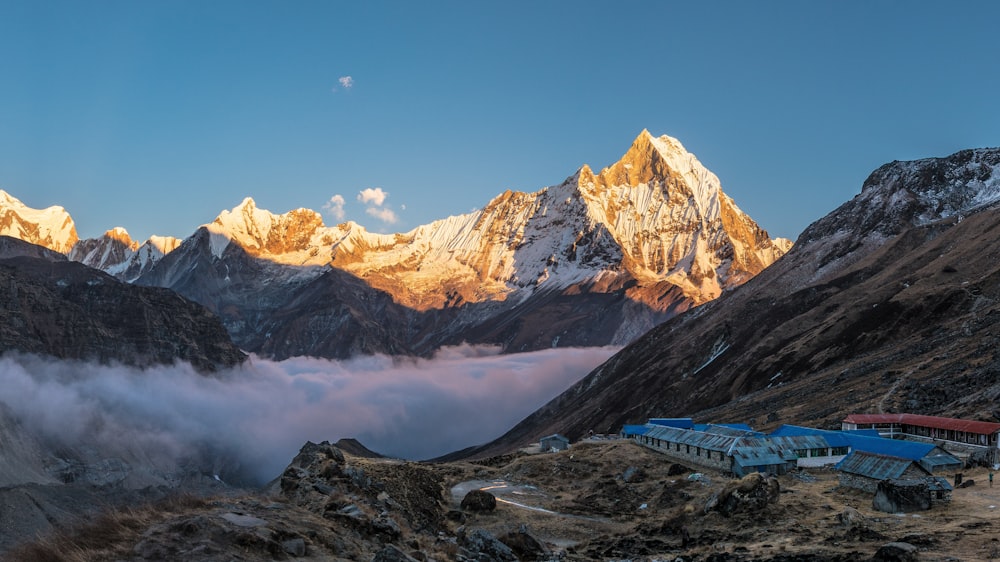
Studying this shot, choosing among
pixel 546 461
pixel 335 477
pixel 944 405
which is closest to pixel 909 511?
pixel 335 477

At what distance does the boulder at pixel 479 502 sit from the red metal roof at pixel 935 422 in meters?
45.4

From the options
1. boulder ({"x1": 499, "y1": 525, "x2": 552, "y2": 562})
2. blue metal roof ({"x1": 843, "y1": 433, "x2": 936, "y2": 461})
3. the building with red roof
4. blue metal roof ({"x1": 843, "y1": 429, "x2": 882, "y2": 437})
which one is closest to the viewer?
boulder ({"x1": 499, "y1": 525, "x2": 552, "y2": 562})

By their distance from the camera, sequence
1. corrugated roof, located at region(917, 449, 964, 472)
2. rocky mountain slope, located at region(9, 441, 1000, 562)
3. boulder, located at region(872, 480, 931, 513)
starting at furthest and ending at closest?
corrugated roof, located at region(917, 449, 964, 472) → boulder, located at region(872, 480, 931, 513) → rocky mountain slope, located at region(9, 441, 1000, 562)

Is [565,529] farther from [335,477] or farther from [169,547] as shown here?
[169,547]

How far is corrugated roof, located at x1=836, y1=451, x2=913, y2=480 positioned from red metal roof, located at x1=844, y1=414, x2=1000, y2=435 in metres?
17.8

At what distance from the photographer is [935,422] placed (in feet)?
263

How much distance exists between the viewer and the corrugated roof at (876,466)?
5706 cm

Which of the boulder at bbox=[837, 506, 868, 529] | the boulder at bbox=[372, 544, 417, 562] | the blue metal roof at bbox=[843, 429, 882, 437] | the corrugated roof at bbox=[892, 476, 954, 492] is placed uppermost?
the blue metal roof at bbox=[843, 429, 882, 437]

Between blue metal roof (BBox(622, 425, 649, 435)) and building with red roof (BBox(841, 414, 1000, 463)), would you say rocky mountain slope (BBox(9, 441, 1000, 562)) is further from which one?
blue metal roof (BBox(622, 425, 649, 435))

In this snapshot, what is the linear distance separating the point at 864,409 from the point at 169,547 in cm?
9259

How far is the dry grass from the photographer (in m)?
23.4

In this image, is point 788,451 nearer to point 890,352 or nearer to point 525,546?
point 525,546

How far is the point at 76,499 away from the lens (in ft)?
447

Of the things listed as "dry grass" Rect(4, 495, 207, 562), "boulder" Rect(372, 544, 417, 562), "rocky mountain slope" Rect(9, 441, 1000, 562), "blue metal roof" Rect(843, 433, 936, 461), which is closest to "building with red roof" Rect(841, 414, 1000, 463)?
"blue metal roof" Rect(843, 433, 936, 461)
